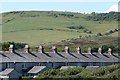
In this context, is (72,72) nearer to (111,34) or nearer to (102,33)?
(111,34)

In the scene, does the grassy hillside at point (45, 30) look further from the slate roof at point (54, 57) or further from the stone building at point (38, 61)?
the stone building at point (38, 61)

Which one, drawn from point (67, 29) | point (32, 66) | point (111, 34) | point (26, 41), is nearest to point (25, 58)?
point (32, 66)

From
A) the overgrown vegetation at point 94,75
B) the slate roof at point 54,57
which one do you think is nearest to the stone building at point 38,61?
the slate roof at point 54,57

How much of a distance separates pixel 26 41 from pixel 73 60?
5428 centimetres

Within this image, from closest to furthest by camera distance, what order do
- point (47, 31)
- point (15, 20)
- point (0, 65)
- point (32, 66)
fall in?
point (0, 65) → point (32, 66) → point (47, 31) → point (15, 20)

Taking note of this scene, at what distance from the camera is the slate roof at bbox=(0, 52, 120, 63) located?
211 ft

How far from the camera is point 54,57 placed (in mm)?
69688

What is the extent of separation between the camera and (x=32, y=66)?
66.7 meters

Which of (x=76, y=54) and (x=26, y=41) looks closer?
(x=76, y=54)

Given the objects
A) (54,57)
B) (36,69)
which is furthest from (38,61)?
(54,57)

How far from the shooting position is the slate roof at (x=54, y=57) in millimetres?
64400

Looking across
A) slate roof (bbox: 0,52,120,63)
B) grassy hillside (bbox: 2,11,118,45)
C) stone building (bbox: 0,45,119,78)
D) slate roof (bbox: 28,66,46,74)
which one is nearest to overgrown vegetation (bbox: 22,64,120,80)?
stone building (bbox: 0,45,119,78)

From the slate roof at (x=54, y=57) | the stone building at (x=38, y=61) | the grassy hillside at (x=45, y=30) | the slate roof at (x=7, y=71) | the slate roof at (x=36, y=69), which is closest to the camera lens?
the slate roof at (x=7, y=71)

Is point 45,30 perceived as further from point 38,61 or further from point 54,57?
point 38,61
